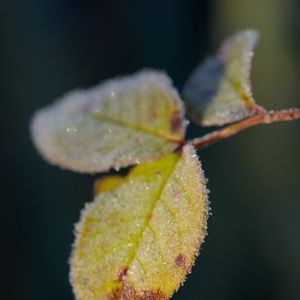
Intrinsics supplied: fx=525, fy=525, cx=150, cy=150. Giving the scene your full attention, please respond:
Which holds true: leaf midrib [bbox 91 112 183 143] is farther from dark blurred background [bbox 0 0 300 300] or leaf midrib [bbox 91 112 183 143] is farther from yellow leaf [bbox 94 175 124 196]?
dark blurred background [bbox 0 0 300 300]

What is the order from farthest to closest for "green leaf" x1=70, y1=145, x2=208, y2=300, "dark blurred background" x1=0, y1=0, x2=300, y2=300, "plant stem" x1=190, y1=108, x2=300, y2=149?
1. "dark blurred background" x1=0, y1=0, x2=300, y2=300
2. "plant stem" x1=190, y1=108, x2=300, y2=149
3. "green leaf" x1=70, y1=145, x2=208, y2=300

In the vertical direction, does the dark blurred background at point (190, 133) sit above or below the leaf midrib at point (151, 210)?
below

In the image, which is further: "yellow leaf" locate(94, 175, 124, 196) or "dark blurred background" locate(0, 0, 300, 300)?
"dark blurred background" locate(0, 0, 300, 300)

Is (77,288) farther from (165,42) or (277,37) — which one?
(165,42)

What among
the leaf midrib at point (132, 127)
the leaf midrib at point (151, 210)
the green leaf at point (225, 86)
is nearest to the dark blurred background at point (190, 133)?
the green leaf at point (225, 86)

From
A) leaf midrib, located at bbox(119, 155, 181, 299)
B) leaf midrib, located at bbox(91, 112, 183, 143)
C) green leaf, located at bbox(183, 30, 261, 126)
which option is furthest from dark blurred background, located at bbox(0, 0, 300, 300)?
leaf midrib, located at bbox(119, 155, 181, 299)

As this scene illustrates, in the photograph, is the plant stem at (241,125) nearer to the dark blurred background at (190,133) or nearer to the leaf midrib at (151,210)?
the leaf midrib at (151,210)
